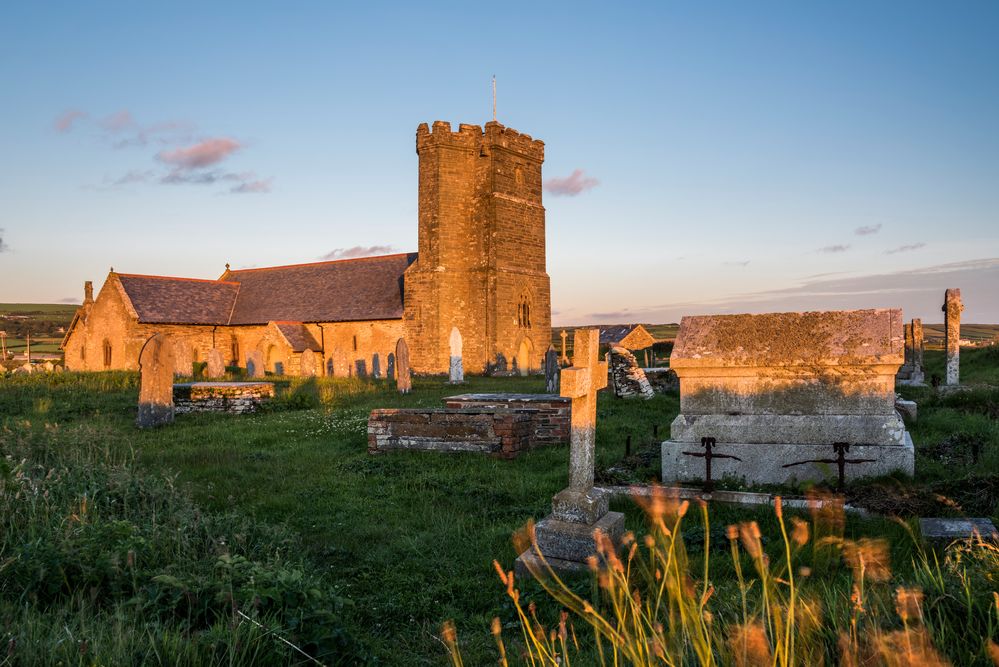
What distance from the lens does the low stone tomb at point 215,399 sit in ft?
47.9

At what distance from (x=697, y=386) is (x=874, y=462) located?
73.9 inches

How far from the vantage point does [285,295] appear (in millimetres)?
36156

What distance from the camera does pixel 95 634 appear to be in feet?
10.3

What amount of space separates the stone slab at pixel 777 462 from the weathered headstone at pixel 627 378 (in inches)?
319

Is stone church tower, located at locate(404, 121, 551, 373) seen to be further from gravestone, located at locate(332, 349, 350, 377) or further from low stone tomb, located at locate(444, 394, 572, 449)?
low stone tomb, located at locate(444, 394, 572, 449)

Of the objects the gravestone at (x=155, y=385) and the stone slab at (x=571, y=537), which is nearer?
the stone slab at (x=571, y=537)

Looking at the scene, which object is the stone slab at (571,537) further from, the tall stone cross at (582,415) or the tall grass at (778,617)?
the tall grass at (778,617)

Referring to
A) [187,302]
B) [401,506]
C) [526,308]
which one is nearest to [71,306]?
[187,302]

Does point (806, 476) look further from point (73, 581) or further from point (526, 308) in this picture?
point (526, 308)

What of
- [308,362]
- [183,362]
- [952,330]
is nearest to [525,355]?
[308,362]

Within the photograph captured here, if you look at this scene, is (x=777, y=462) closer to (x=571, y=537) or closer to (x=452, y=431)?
(x=571, y=537)

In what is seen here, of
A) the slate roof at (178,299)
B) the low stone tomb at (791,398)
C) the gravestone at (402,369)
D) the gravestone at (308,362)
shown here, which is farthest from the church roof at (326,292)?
the low stone tomb at (791,398)

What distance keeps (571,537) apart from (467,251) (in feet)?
87.6

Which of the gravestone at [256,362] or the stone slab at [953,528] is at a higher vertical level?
the gravestone at [256,362]
